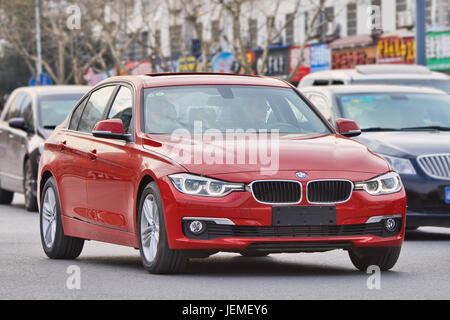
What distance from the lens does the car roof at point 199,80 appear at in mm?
11008

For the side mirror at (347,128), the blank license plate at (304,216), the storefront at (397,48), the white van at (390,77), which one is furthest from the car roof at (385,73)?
the storefront at (397,48)

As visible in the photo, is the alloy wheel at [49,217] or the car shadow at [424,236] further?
the car shadow at [424,236]

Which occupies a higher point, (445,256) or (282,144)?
(282,144)

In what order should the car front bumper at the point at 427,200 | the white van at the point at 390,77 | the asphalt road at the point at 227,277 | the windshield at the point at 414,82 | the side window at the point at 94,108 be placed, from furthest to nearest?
the white van at the point at 390,77 < the windshield at the point at 414,82 < the car front bumper at the point at 427,200 < the side window at the point at 94,108 < the asphalt road at the point at 227,277

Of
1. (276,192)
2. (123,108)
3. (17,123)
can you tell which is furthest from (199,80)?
(17,123)

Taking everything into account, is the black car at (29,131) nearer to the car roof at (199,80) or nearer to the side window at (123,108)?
the side window at (123,108)

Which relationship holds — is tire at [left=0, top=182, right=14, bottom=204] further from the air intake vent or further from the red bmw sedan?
the red bmw sedan

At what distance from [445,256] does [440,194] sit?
1.80 metres

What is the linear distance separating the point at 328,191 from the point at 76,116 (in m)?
3.40

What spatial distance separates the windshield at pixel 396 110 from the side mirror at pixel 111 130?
499cm

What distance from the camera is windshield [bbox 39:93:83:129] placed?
19.4 metres

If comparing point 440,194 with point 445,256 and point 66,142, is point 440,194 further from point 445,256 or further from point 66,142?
point 66,142

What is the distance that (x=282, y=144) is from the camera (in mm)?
9938
